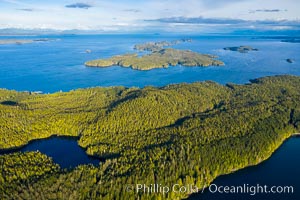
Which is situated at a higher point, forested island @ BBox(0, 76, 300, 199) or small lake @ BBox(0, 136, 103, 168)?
forested island @ BBox(0, 76, 300, 199)

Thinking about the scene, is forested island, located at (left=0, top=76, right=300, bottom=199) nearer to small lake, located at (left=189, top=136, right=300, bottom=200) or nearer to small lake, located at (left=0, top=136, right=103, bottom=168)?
small lake, located at (left=0, top=136, right=103, bottom=168)

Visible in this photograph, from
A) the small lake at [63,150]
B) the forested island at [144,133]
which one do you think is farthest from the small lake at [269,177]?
the small lake at [63,150]

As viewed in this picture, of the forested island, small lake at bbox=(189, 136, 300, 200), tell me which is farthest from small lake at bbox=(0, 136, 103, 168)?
small lake at bbox=(189, 136, 300, 200)

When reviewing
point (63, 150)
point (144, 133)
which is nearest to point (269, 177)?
point (144, 133)

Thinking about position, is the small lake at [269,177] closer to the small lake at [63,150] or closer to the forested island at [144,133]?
the forested island at [144,133]

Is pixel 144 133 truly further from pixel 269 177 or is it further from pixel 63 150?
pixel 269 177

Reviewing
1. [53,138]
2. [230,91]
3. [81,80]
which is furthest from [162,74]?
[53,138]
